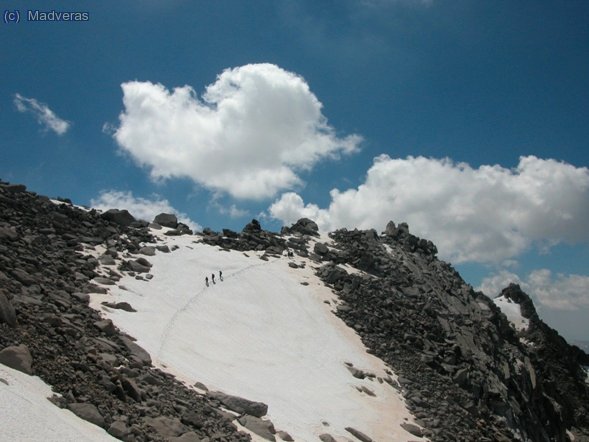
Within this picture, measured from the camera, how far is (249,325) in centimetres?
3503

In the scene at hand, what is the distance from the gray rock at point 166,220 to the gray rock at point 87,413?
42.8 metres

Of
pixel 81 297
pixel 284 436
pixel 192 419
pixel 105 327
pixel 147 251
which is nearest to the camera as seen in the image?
pixel 192 419

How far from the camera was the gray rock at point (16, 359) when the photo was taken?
1298cm

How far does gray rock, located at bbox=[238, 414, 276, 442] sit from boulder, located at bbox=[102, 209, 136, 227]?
111ft

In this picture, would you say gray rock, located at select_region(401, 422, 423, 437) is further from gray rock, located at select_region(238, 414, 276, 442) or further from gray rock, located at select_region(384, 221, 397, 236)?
gray rock, located at select_region(384, 221, 397, 236)

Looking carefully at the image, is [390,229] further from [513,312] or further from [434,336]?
[513,312]

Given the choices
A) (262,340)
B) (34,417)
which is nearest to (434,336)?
(262,340)

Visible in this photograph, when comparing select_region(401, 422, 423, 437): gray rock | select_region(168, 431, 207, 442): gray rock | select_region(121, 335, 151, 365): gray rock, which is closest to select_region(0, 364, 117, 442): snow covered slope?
select_region(168, 431, 207, 442): gray rock

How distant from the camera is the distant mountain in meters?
15.1

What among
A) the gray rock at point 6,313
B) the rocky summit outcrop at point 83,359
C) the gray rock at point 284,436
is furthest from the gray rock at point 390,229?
the gray rock at point 6,313

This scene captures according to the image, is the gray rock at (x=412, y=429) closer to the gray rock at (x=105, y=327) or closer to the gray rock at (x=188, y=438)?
the gray rock at (x=188, y=438)

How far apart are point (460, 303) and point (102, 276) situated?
45.5 meters

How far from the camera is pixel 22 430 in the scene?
10180 mm

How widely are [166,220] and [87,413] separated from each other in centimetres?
4377
